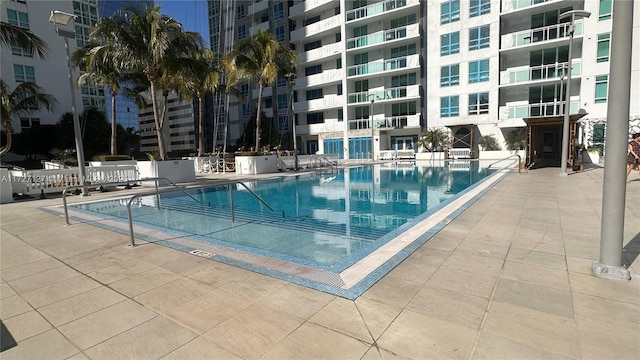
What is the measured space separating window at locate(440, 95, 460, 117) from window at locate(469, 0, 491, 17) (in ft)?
24.7

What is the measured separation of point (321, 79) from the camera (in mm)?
37688

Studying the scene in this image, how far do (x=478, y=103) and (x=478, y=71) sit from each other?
2.92 m

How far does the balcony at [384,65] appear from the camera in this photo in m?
32.1

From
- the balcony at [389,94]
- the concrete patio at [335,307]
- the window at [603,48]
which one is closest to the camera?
the concrete patio at [335,307]

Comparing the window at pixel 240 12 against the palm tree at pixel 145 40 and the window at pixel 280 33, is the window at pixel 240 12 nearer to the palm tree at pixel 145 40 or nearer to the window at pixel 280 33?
the window at pixel 280 33

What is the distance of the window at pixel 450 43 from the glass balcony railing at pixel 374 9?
556cm

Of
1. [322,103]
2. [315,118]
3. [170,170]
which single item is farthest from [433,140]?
[170,170]

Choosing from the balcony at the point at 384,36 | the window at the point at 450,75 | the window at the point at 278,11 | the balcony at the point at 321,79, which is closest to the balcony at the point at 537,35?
the window at the point at 450,75

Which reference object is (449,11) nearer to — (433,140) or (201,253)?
(433,140)

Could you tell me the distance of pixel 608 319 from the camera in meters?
2.85

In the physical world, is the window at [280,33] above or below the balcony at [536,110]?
above

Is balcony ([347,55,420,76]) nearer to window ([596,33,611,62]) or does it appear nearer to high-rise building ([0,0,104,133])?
window ([596,33,611,62])

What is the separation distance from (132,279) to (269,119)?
38.3 m

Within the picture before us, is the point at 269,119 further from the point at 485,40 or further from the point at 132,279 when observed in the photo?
the point at 132,279
